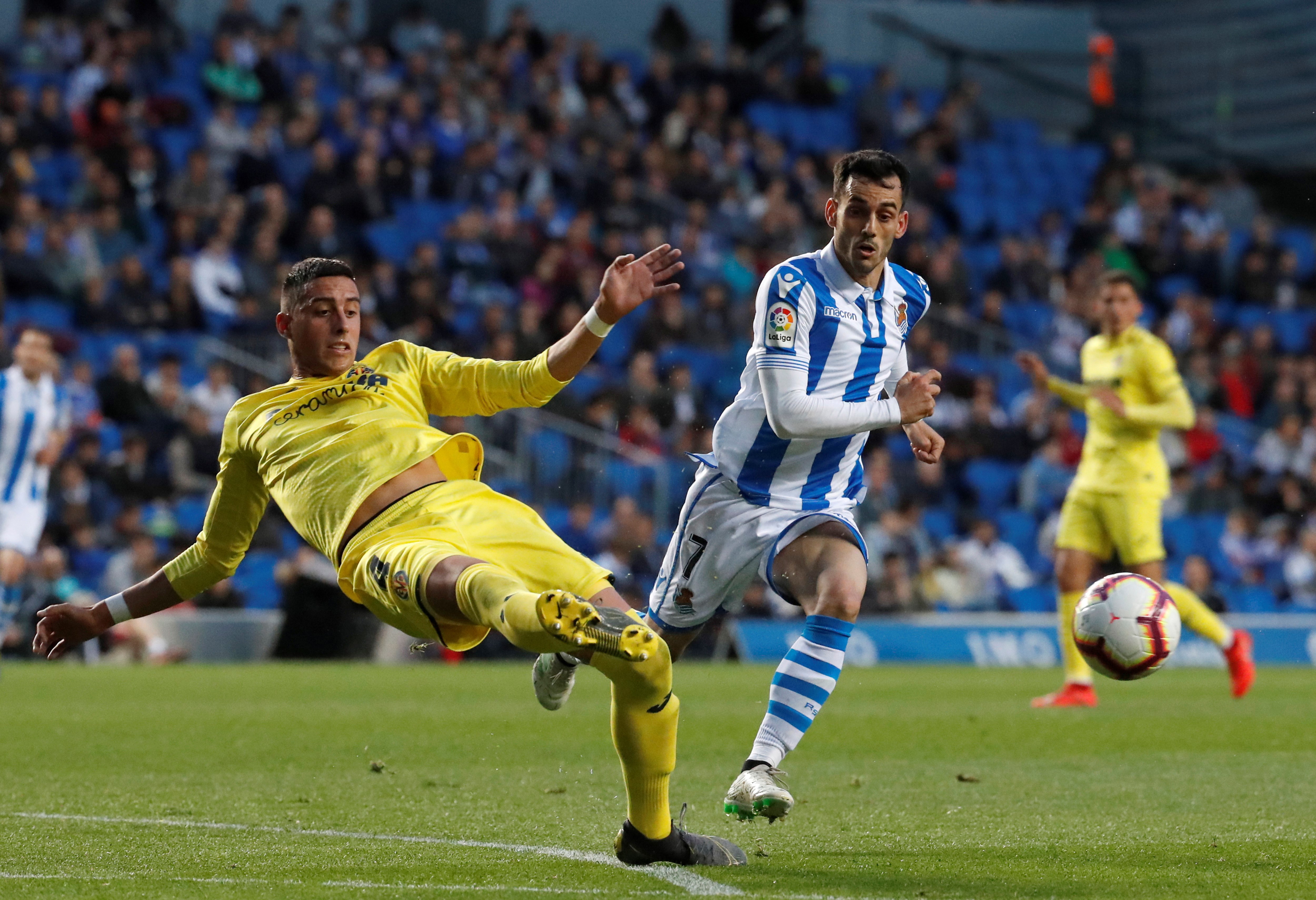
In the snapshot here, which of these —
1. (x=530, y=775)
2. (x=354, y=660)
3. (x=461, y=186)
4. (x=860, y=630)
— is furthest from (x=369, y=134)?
(x=530, y=775)

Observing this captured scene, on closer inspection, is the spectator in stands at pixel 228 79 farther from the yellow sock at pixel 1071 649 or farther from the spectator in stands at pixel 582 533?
the yellow sock at pixel 1071 649

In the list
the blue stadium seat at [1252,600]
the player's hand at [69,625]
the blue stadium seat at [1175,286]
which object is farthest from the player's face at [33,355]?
the blue stadium seat at [1175,286]

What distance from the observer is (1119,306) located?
1162 cm

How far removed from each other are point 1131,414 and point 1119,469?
39 centimetres

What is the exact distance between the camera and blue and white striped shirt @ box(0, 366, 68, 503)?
12.1 metres

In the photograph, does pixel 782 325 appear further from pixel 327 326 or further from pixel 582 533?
pixel 582 533

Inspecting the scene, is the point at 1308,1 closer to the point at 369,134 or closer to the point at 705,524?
the point at 369,134

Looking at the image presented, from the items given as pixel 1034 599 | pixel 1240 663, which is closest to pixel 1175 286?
pixel 1034 599

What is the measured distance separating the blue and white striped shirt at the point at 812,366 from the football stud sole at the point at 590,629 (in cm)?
199

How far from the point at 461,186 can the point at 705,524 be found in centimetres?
1513

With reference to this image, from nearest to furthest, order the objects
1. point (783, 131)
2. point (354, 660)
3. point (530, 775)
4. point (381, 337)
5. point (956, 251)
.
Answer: point (530, 775) < point (354, 660) < point (381, 337) < point (956, 251) < point (783, 131)

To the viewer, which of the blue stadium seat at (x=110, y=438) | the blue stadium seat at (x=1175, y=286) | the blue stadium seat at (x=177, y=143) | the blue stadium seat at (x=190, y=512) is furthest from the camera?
the blue stadium seat at (x=1175, y=286)

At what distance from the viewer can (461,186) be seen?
69.4 ft

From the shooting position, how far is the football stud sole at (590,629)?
446 cm
